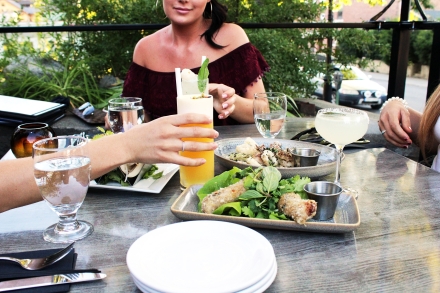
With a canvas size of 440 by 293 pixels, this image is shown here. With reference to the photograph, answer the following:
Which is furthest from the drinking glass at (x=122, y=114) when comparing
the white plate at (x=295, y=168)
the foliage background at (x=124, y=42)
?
the foliage background at (x=124, y=42)

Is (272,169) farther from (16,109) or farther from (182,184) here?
(16,109)

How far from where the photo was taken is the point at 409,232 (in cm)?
105

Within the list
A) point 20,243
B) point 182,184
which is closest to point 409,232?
point 182,184

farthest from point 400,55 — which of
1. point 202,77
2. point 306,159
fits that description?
point 202,77

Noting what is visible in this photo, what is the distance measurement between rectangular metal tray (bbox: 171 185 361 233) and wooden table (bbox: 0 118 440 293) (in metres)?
0.03

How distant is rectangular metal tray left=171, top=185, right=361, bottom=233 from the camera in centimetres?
100

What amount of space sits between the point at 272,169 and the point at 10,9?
492 cm

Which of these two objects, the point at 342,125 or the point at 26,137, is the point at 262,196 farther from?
the point at 26,137

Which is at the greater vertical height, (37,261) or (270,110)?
(270,110)

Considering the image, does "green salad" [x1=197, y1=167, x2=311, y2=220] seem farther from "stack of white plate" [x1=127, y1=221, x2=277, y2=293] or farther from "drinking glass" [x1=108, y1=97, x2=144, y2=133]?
"drinking glass" [x1=108, y1=97, x2=144, y2=133]

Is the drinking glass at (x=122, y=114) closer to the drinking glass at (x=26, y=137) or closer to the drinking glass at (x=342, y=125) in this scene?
the drinking glass at (x=26, y=137)

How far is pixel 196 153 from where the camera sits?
1.35 m

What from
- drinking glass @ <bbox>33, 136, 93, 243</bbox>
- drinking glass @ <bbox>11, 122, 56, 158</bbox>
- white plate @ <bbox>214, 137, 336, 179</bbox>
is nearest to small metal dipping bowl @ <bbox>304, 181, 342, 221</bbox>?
white plate @ <bbox>214, 137, 336, 179</bbox>

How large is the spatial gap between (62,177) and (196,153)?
47 centimetres
